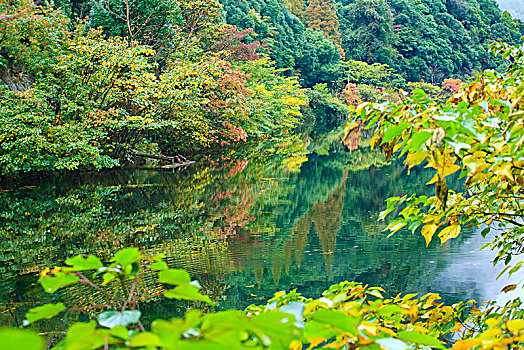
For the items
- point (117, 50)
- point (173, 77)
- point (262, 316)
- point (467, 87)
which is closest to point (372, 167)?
point (173, 77)

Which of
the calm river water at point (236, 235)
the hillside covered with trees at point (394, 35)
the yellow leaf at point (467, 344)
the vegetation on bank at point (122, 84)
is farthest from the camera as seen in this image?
the hillside covered with trees at point (394, 35)

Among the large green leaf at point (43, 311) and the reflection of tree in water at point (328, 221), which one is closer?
the large green leaf at point (43, 311)

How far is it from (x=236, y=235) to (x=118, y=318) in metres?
4.63

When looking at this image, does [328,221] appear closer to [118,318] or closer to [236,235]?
[236,235]

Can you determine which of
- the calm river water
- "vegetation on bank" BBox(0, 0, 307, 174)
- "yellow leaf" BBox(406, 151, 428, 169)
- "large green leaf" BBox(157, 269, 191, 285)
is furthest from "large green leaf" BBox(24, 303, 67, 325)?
"vegetation on bank" BBox(0, 0, 307, 174)

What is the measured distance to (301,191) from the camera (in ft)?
26.3

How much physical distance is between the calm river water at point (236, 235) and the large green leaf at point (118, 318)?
273 centimetres

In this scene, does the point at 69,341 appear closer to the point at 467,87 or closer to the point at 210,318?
the point at 210,318

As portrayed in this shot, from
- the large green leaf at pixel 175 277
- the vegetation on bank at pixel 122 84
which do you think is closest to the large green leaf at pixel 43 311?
the large green leaf at pixel 175 277

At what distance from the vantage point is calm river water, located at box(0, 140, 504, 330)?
375cm

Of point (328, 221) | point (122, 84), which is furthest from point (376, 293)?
point (122, 84)

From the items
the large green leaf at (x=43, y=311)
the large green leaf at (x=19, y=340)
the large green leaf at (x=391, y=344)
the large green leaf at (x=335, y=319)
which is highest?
the large green leaf at (x=19, y=340)

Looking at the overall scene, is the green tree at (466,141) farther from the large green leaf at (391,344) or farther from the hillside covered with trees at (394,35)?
the hillside covered with trees at (394,35)

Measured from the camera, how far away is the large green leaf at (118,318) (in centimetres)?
59
